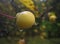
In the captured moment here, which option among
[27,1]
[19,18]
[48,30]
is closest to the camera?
[19,18]

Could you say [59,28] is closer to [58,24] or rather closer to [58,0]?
[58,24]

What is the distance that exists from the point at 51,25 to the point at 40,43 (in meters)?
1.49

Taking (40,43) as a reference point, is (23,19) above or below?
above

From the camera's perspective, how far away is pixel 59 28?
15.7ft

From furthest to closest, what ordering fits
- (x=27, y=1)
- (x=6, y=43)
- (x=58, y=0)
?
(x=58, y=0) < (x=6, y=43) < (x=27, y=1)

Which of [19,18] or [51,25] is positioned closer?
[19,18]

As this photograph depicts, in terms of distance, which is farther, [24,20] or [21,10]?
[21,10]

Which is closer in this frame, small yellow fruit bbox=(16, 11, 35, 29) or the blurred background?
small yellow fruit bbox=(16, 11, 35, 29)

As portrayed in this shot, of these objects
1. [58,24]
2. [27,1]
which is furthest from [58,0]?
[27,1]

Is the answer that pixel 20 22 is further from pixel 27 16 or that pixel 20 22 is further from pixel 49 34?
pixel 49 34

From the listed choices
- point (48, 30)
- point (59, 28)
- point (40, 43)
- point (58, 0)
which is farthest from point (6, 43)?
point (59, 28)

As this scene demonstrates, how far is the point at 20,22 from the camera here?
1.59ft

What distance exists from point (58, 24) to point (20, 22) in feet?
13.5

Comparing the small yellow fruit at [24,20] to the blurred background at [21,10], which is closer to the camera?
the small yellow fruit at [24,20]
